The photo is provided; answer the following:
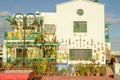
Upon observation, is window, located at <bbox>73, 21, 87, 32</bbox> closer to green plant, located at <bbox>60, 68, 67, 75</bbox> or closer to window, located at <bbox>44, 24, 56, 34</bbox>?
window, located at <bbox>44, 24, 56, 34</bbox>

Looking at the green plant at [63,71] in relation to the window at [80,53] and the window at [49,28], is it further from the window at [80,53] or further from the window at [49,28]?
Result: the window at [49,28]

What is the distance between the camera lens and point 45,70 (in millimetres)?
27828

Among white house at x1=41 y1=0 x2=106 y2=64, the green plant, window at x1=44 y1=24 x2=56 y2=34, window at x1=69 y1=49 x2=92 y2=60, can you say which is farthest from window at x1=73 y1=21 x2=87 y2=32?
the green plant

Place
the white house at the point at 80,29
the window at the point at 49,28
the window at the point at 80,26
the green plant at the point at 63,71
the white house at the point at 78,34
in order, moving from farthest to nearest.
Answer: the window at the point at 49,28
the window at the point at 80,26
the white house at the point at 80,29
the white house at the point at 78,34
the green plant at the point at 63,71

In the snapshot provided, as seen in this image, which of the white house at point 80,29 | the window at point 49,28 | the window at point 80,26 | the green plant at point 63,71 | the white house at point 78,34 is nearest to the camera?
the green plant at point 63,71

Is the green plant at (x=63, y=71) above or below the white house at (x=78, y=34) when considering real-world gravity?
below

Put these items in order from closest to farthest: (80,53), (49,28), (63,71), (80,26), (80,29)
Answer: (63,71) < (80,53) < (80,26) < (80,29) < (49,28)

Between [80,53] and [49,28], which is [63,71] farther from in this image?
[49,28]

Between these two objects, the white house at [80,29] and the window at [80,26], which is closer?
the white house at [80,29]

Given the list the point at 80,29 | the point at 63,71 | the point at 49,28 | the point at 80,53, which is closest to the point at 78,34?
the point at 80,29

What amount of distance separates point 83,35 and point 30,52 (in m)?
6.22

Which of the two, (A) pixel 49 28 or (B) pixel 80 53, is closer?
(B) pixel 80 53

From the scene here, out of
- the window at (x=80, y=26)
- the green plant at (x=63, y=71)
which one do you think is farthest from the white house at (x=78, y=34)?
the green plant at (x=63, y=71)

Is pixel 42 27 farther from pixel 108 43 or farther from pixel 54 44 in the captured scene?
pixel 108 43
